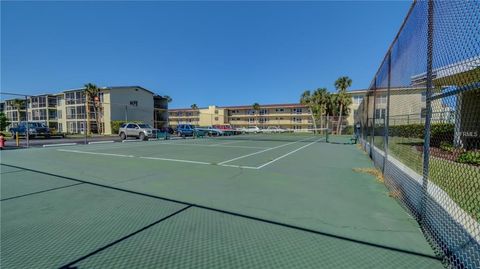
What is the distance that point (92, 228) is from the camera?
3404 mm

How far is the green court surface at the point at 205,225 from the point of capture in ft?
8.80

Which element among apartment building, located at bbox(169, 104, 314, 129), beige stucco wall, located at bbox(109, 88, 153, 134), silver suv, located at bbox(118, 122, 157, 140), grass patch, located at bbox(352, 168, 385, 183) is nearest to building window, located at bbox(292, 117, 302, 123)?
apartment building, located at bbox(169, 104, 314, 129)

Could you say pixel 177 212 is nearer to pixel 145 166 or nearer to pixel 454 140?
pixel 454 140

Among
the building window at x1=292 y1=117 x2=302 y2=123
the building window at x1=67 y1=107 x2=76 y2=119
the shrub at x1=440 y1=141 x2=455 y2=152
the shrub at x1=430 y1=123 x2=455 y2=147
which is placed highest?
the building window at x1=67 y1=107 x2=76 y2=119

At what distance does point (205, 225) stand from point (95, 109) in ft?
159

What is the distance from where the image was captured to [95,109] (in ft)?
145

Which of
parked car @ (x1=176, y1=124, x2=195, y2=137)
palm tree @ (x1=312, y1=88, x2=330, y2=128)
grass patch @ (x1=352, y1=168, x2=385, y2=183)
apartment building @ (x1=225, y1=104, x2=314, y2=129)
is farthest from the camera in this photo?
apartment building @ (x1=225, y1=104, x2=314, y2=129)

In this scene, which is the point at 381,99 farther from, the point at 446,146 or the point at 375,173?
the point at 446,146

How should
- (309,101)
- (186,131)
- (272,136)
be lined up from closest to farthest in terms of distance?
(186,131) < (272,136) < (309,101)

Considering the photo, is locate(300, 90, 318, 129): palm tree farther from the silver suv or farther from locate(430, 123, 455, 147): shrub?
locate(430, 123, 455, 147): shrub

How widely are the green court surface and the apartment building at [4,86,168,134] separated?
39.1m

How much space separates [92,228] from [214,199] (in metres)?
2.06

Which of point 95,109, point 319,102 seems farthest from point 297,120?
point 95,109

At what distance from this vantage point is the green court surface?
2.68 metres
